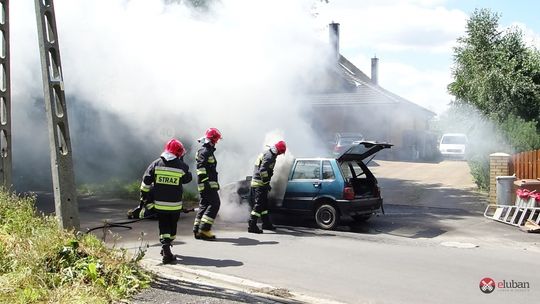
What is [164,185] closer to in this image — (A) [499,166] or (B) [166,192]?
(B) [166,192]

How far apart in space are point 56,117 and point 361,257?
458 cm

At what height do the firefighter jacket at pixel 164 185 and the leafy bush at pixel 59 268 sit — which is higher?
the firefighter jacket at pixel 164 185

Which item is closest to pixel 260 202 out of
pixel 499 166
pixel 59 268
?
pixel 59 268

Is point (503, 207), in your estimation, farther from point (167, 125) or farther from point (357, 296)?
point (167, 125)

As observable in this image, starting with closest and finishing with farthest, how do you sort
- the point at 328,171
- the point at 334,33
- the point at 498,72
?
1. the point at 328,171
2. the point at 498,72
3. the point at 334,33

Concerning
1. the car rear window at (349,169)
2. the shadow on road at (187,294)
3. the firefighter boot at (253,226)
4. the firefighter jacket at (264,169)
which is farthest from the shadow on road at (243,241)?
the shadow on road at (187,294)

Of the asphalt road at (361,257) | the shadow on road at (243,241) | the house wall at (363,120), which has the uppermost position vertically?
the house wall at (363,120)

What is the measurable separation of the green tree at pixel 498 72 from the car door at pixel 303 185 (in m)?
7.60

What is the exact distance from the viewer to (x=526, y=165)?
12.1 meters

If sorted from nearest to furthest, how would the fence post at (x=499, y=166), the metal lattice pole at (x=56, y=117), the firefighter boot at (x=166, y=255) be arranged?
the metal lattice pole at (x=56, y=117), the firefighter boot at (x=166, y=255), the fence post at (x=499, y=166)

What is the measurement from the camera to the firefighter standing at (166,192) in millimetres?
7254

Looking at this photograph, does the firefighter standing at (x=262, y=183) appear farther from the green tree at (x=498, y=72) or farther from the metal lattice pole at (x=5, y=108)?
the green tree at (x=498, y=72)

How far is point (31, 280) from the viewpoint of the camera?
17.1ft

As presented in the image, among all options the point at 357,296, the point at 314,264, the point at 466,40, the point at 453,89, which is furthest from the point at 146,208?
the point at 453,89
